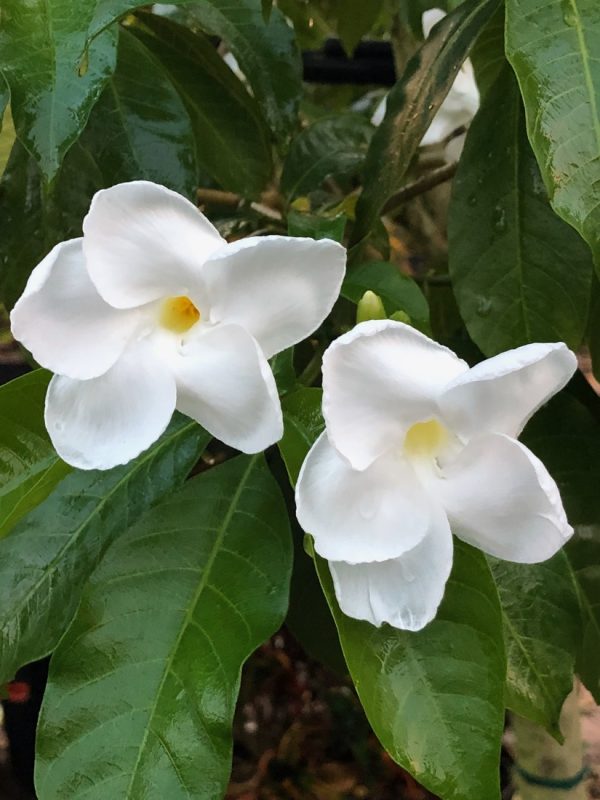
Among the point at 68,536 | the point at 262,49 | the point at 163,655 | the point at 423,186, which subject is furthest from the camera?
the point at 423,186

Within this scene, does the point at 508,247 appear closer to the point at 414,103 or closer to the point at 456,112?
the point at 414,103

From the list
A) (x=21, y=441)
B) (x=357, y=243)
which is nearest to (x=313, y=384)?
(x=357, y=243)

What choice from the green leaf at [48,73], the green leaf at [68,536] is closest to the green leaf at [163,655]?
the green leaf at [68,536]

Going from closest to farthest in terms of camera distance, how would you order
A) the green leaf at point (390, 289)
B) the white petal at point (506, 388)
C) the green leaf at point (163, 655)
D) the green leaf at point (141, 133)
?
the white petal at point (506, 388) < the green leaf at point (163, 655) < the green leaf at point (390, 289) < the green leaf at point (141, 133)

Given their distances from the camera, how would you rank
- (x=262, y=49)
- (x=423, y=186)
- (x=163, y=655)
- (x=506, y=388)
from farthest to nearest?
(x=423, y=186)
(x=262, y=49)
(x=163, y=655)
(x=506, y=388)

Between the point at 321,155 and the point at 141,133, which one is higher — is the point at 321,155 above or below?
below

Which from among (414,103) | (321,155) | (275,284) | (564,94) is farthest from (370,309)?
(321,155)

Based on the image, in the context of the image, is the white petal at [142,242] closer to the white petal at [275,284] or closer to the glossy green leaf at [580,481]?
the white petal at [275,284]

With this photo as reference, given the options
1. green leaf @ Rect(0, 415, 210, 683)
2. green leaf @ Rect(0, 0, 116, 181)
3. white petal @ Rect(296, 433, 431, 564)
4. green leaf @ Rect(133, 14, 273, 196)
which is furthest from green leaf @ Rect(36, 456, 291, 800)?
green leaf @ Rect(133, 14, 273, 196)
